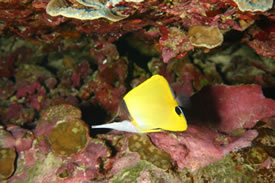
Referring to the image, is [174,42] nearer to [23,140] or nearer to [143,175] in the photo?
[143,175]

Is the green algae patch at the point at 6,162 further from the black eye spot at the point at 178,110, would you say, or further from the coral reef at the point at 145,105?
the black eye spot at the point at 178,110

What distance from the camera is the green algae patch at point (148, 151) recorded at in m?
2.35

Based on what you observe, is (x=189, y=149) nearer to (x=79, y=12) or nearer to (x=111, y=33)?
(x=79, y=12)

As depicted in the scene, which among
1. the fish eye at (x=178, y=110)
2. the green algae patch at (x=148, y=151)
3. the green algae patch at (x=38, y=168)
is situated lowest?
the green algae patch at (x=38, y=168)

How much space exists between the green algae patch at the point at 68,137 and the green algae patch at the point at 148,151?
2.21 ft

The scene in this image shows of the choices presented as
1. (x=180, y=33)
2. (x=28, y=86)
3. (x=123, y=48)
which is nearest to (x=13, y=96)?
(x=28, y=86)

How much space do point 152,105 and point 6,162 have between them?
8.00 feet

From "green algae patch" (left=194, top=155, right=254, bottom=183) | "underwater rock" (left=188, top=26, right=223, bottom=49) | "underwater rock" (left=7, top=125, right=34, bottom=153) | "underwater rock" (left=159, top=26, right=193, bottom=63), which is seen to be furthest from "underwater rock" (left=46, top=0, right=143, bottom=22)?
"green algae patch" (left=194, top=155, right=254, bottom=183)

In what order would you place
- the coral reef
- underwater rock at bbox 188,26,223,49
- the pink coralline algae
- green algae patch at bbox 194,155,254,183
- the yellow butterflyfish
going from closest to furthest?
1. the yellow butterflyfish
2. green algae patch at bbox 194,155,254,183
3. the coral reef
4. the pink coralline algae
5. underwater rock at bbox 188,26,223,49

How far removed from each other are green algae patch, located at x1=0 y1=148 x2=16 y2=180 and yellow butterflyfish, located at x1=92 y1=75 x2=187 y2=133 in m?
2.04

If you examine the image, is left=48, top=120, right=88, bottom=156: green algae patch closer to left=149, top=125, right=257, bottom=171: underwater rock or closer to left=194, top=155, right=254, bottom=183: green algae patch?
left=149, top=125, right=257, bottom=171: underwater rock

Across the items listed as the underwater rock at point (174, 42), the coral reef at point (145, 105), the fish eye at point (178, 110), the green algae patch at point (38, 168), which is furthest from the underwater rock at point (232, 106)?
the green algae patch at point (38, 168)

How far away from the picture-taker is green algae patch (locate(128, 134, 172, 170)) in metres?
2.35

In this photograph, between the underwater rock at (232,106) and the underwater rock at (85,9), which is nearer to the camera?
the underwater rock at (85,9)
